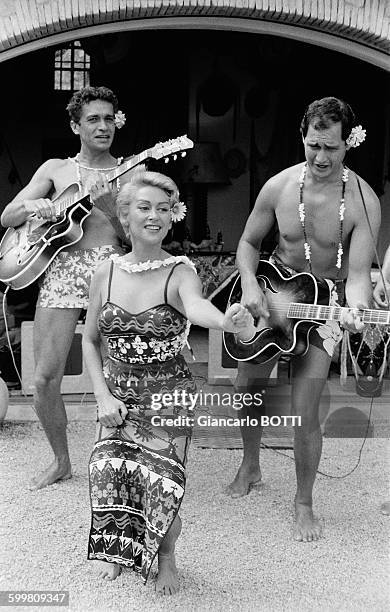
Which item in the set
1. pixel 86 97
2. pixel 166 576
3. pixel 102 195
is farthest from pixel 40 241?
pixel 166 576

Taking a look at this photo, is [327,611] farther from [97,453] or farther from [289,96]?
[289,96]

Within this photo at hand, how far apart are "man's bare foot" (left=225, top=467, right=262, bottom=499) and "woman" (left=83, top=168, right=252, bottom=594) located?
40.0 inches

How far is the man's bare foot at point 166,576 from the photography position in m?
2.56

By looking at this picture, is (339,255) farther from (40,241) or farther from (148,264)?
(40,241)

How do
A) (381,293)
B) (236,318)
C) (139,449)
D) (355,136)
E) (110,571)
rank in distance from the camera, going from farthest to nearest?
(381,293)
(355,136)
(110,571)
(139,449)
(236,318)

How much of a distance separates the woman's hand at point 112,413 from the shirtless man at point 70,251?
42.6 inches

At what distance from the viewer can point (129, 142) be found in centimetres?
866

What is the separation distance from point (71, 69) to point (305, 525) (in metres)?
6.60

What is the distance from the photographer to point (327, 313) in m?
2.94

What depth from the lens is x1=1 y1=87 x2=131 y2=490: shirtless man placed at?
3516mm

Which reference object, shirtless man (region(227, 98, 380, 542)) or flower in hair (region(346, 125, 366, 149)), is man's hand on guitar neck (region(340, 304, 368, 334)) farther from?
flower in hair (region(346, 125, 366, 149))

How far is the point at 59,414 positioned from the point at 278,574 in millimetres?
1343

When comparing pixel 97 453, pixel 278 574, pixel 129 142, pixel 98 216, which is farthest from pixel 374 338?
pixel 129 142

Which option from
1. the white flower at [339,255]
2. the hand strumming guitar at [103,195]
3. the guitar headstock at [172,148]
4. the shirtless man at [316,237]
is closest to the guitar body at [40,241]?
the hand strumming guitar at [103,195]
